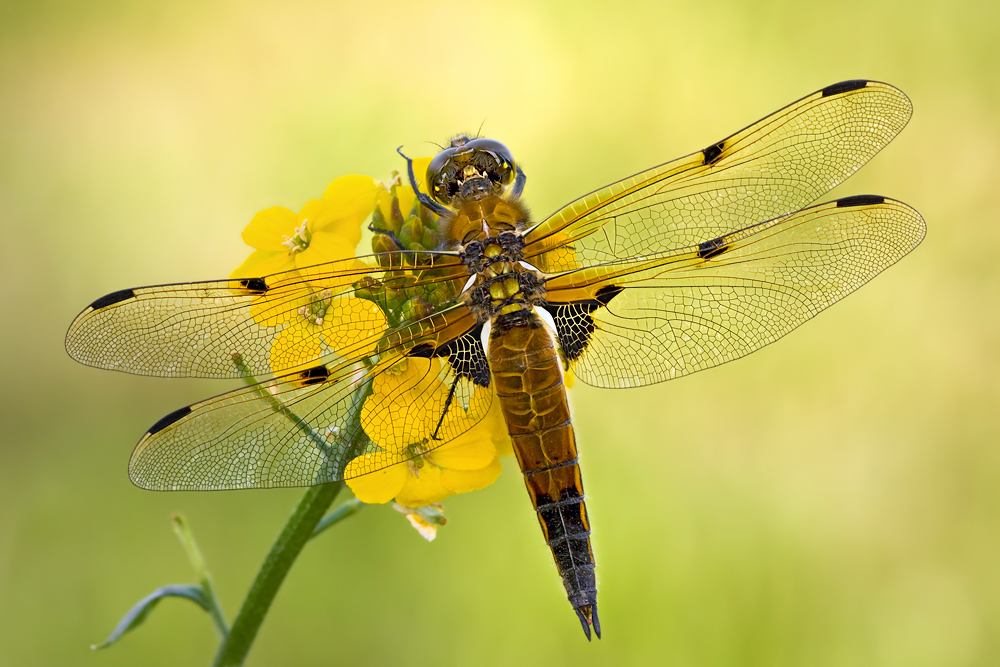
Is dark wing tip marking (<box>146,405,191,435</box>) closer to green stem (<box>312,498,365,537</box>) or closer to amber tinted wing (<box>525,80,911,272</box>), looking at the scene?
green stem (<box>312,498,365,537</box>)

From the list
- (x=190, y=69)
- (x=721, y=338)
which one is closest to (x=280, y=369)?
(x=721, y=338)

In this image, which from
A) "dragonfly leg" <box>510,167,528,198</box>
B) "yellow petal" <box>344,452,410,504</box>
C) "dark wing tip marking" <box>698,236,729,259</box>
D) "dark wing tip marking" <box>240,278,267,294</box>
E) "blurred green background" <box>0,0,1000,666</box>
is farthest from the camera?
"blurred green background" <box>0,0,1000,666</box>

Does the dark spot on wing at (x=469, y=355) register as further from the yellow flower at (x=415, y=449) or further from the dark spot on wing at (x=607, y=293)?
the dark spot on wing at (x=607, y=293)

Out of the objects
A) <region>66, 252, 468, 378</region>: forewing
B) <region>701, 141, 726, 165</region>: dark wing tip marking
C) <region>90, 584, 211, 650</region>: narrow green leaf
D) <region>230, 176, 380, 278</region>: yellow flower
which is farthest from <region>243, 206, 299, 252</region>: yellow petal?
<region>701, 141, 726, 165</region>: dark wing tip marking

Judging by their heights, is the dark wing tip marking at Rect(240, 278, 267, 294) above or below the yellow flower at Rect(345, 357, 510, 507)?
above

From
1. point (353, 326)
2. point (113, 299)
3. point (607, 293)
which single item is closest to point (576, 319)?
point (607, 293)

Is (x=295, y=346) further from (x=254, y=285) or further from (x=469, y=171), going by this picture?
(x=469, y=171)
